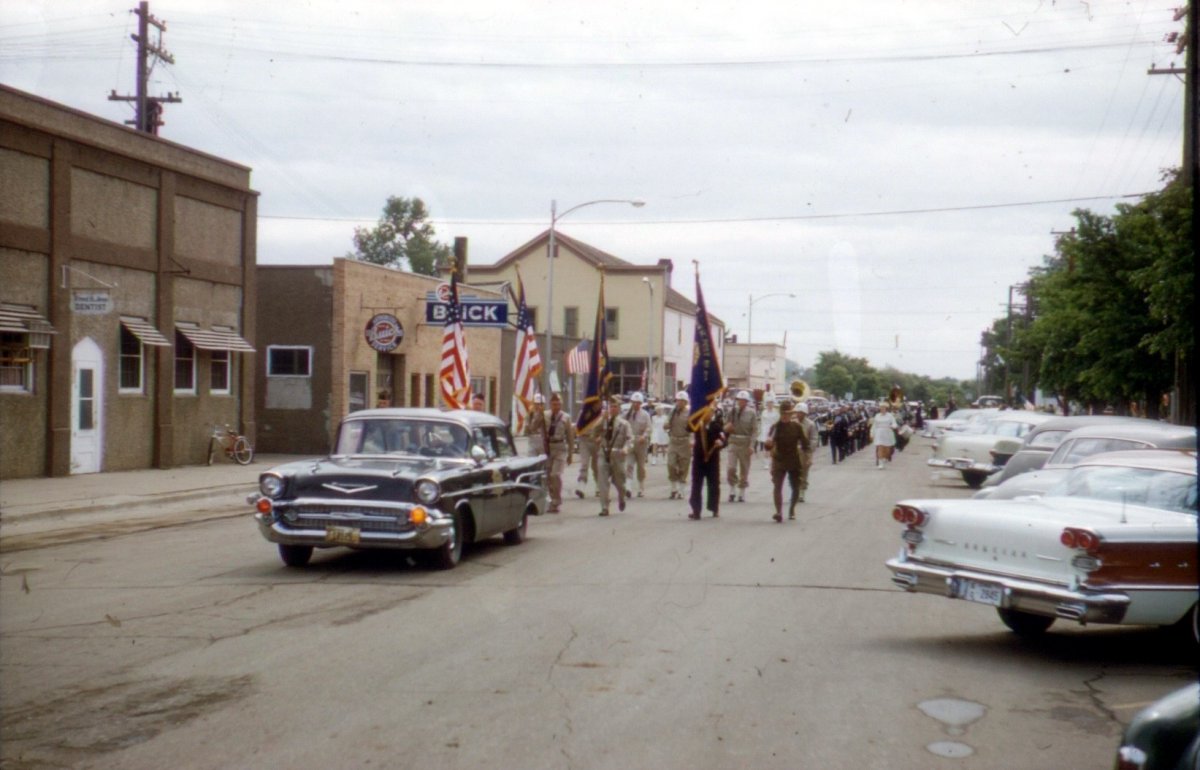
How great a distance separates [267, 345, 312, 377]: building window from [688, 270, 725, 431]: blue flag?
18.3 m

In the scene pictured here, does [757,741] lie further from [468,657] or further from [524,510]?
[524,510]

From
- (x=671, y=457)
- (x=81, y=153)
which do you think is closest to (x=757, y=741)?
(x=671, y=457)

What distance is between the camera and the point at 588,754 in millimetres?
6070

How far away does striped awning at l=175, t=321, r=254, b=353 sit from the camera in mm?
27997

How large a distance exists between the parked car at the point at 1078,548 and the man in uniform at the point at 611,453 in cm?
990

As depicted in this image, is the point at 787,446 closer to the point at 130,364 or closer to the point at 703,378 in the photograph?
the point at 703,378

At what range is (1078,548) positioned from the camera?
8.03m

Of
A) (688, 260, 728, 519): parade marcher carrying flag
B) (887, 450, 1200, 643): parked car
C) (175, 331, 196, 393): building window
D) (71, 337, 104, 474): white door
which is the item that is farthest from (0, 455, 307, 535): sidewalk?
(887, 450, 1200, 643): parked car

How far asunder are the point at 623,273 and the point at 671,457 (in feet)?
170

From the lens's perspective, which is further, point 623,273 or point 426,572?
point 623,273

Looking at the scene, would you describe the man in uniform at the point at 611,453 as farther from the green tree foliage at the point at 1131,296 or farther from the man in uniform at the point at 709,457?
the green tree foliage at the point at 1131,296

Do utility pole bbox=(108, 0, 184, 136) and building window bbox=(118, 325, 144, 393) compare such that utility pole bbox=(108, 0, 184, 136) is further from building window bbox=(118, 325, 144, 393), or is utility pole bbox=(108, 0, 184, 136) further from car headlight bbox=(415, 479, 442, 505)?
car headlight bbox=(415, 479, 442, 505)

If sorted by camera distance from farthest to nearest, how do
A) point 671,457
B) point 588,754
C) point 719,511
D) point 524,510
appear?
point 671,457, point 719,511, point 524,510, point 588,754

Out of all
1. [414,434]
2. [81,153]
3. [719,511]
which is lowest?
[719,511]
